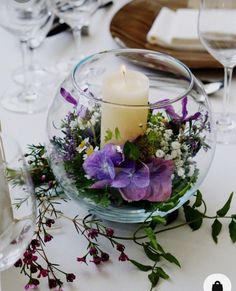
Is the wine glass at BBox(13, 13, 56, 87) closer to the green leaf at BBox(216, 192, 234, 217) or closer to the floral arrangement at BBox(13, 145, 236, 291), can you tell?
the floral arrangement at BBox(13, 145, 236, 291)

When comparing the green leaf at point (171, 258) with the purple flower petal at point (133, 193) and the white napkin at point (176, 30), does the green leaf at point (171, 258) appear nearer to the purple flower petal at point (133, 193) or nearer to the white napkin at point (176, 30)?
the purple flower petal at point (133, 193)

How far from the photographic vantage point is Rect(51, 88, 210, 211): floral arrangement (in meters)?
0.67

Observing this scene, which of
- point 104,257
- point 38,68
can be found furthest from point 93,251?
point 38,68

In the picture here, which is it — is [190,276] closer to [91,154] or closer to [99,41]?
[91,154]

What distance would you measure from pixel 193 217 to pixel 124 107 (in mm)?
170

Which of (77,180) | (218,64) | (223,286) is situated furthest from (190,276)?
(218,64)

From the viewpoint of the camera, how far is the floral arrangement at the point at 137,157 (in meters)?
0.67

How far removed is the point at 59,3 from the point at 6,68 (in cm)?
A: 15

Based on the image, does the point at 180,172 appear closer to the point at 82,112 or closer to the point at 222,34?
the point at 82,112

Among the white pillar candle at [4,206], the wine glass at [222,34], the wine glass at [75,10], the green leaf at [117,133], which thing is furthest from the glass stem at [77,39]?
the white pillar candle at [4,206]

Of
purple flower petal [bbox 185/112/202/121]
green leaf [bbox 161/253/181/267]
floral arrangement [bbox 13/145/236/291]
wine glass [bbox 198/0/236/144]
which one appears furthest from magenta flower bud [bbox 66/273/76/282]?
wine glass [bbox 198/0/236/144]

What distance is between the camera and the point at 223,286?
0.67m

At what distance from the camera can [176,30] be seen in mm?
1140

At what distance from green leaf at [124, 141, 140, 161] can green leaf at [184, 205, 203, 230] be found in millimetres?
116
